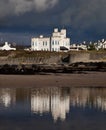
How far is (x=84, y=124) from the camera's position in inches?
494

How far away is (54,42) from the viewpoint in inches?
4744

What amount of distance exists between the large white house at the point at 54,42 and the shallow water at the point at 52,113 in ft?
322

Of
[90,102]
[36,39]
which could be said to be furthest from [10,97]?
[36,39]

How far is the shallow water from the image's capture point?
12320 mm

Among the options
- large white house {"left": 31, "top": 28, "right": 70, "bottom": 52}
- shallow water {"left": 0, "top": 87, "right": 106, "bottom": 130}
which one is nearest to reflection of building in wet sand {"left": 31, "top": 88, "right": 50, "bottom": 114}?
shallow water {"left": 0, "top": 87, "right": 106, "bottom": 130}

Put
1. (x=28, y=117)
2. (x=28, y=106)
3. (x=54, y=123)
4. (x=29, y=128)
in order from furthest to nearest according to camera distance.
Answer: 1. (x=28, y=106)
2. (x=28, y=117)
3. (x=54, y=123)
4. (x=29, y=128)

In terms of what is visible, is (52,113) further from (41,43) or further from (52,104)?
(41,43)

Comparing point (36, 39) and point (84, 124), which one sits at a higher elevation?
point (36, 39)

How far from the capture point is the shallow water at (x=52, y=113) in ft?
40.4

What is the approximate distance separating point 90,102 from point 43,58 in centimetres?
7547

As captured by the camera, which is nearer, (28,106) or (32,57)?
(28,106)

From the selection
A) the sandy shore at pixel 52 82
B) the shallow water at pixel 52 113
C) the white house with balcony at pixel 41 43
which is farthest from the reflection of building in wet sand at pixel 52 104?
the white house with balcony at pixel 41 43

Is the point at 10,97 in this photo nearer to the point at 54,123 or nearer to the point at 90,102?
the point at 90,102

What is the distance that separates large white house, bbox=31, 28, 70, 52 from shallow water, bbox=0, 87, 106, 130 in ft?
322
